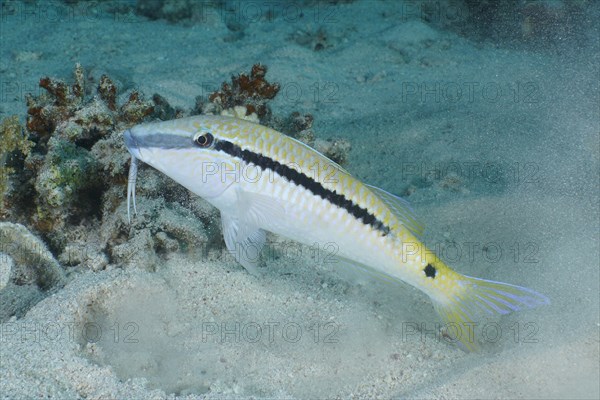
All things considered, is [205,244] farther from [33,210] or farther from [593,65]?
[593,65]

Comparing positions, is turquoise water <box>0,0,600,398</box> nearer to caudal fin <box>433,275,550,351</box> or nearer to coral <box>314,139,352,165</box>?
coral <box>314,139,352,165</box>

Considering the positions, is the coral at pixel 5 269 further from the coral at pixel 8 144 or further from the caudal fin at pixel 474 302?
the caudal fin at pixel 474 302

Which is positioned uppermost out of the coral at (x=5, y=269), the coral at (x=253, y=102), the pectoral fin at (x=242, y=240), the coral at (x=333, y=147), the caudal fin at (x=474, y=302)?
the coral at (x=253, y=102)

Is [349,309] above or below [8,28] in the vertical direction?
below

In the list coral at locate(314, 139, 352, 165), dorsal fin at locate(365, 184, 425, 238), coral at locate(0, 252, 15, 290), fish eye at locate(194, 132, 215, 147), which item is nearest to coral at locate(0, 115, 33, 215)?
coral at locate(0, 252, 15, 290)

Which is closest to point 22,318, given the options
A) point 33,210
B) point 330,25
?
point 33,210

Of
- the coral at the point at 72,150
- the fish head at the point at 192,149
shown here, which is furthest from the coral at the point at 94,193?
the fish head at the point at 192,149
